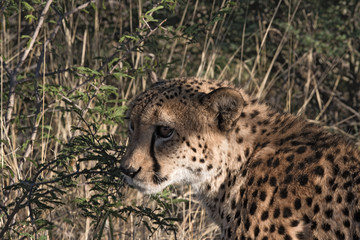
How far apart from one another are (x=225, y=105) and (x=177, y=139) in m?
0.37

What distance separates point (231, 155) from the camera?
3.82m

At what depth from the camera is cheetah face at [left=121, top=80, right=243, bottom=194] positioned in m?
3.80

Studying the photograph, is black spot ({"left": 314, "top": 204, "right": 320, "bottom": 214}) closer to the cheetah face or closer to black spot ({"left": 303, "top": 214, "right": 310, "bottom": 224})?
black spot ({"left": 303, "top": 214, "right": 310, "bottom": 224})

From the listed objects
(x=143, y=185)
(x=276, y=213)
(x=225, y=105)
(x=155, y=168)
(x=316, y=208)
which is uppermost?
(x=225, y=105)

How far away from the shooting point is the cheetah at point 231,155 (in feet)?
Answer: 11.5

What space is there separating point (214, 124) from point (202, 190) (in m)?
0.44

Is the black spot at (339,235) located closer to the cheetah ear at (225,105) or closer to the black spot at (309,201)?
the black spot at (309,201)

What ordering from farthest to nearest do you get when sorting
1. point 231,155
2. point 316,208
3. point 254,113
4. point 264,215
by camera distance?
1. point 254,113
2. point 231,155
3. point 264,215
4. point 316,208

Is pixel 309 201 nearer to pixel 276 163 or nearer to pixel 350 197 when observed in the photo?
pixel 350 197

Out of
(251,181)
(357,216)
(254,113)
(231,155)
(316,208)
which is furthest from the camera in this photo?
(254,113)

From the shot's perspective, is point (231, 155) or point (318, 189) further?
point (231, 155)

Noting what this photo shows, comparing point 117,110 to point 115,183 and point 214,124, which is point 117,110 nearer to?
point 115,183

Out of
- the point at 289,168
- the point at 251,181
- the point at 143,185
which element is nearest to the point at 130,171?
the point at 143,185

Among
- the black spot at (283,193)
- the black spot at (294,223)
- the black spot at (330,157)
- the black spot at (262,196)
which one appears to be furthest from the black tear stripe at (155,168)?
the black spot at (330,157)
